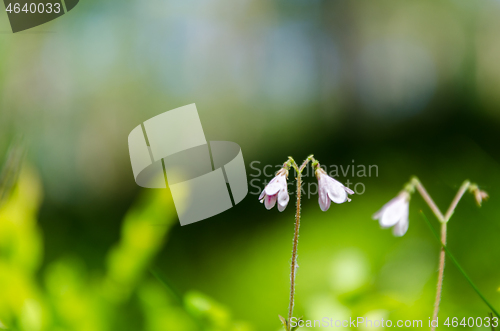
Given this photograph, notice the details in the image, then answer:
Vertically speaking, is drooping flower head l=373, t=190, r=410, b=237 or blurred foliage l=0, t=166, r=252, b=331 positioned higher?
drooping flower head l=373, t=190, r=410, b=237

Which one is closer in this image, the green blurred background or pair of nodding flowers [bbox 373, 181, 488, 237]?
pair of nodding flowers [bbox 373, 181, 488, 237]

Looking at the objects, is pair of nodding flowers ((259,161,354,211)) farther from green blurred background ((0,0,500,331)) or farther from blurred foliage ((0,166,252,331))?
green blurred background ((0,0,500,331))

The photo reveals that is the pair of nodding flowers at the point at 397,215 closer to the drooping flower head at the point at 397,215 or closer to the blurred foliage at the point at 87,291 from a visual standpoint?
the drooping flower head at the point at 397,215

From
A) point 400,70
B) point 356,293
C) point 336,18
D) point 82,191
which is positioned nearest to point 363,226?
point 356,293

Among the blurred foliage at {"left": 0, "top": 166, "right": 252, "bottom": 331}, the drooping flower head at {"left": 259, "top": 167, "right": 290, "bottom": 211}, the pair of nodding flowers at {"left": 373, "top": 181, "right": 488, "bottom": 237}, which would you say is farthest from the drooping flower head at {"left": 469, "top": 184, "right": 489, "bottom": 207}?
the blurred foliage at {"left": 0, "top": 166, "right": 252, "bottom": 331}

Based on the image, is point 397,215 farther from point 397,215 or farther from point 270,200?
point 270,200

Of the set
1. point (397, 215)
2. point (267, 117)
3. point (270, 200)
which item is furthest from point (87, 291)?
point (267, 117)

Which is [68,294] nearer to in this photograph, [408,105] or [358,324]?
[358,324]
